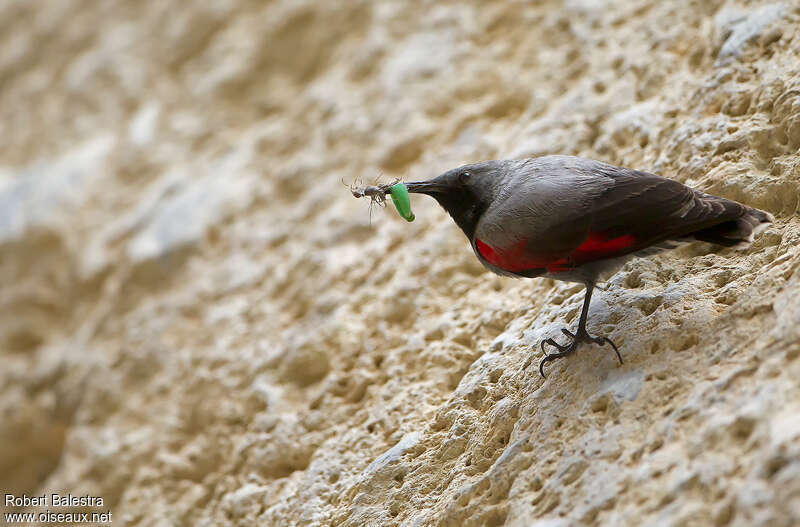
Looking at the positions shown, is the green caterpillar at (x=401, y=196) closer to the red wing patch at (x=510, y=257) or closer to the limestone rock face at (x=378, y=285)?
the red wing patch at (x=510, y=257)

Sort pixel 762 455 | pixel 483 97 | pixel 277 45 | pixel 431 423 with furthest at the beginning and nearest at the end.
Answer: pixel 277 45, pixel 483 97, pixel 431 423, pixel 762 455

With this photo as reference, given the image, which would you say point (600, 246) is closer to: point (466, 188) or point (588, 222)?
point (588, 222)

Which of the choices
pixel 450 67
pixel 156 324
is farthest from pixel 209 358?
pixel 450 67

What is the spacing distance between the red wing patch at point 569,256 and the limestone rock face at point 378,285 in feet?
1.03

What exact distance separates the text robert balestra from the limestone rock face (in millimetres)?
43

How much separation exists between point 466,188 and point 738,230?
3.34ft

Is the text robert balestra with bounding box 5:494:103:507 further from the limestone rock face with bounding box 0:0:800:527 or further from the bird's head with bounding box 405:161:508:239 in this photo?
the bird's head with bounding box 405:161:508:239

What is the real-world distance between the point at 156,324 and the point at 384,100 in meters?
2.04

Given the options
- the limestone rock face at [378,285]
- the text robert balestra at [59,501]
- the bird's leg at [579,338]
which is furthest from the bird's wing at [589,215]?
the text robert balestra at [59,501]

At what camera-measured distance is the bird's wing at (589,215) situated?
8.34ft

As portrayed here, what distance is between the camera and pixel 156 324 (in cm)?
475

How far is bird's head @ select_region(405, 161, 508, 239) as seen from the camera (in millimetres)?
3031

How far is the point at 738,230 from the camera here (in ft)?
8.42

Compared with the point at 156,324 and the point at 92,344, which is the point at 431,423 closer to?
the point at 156,324
